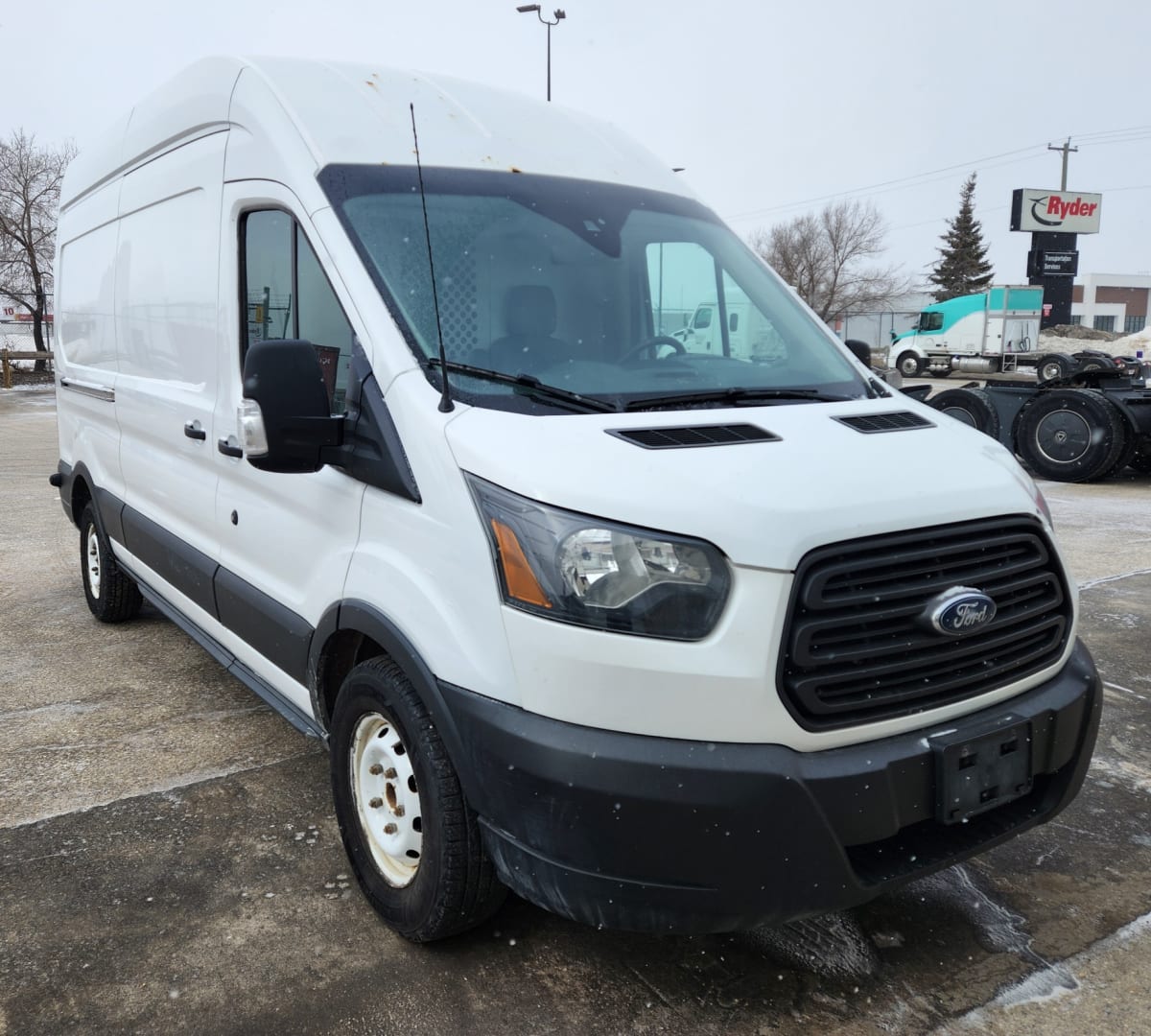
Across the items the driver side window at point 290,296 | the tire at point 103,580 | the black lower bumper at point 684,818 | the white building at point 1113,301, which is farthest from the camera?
the white building at point 1113,301

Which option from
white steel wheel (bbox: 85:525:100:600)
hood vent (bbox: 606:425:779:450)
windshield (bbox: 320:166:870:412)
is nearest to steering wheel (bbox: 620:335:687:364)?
windshield (bbox: 320:166:870:412)

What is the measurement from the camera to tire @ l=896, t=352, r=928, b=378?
37.3 m

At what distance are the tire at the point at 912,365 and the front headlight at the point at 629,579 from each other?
122ft

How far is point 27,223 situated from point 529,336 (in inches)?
1417

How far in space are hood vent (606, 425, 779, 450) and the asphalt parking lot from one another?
1.39 meters

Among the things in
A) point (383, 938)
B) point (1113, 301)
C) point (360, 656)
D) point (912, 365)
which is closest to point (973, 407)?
point (360, 656)

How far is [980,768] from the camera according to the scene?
7.54ft

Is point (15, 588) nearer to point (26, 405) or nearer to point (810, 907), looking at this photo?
point (810, 907)

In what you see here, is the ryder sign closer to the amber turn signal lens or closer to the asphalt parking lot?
the asphalt parking lot

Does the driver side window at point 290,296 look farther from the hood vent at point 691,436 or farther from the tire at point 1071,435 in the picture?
the tire at point 1071,435

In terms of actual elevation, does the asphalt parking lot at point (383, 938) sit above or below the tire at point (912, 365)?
below

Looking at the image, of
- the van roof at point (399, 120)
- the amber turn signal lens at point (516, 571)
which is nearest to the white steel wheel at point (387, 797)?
the amber turn signal lens at point (516, 571)

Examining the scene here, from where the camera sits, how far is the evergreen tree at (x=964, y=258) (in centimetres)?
6781

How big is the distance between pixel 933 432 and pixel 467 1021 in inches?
74.5
